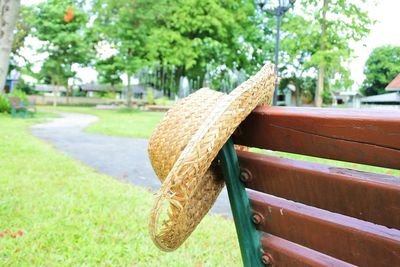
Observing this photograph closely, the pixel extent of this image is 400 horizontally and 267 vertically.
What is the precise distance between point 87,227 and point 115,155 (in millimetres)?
4546

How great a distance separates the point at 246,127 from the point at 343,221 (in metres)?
0.36

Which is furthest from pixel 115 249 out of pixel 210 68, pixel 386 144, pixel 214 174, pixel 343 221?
pixel 210 68

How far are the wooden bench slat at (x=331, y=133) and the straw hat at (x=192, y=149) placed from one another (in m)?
0.07

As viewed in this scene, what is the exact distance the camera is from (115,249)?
10.0ft

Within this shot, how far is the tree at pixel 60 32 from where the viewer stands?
2930cm

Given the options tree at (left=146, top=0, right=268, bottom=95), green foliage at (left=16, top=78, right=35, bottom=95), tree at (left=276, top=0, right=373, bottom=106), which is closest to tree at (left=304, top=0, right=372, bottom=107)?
tree at (left=276, top=0, right=373, bottom=106)

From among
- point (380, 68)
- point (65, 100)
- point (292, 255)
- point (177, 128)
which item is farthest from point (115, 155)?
point (65, 100)

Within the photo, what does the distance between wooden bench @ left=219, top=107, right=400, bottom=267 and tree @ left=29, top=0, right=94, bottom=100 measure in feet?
93.4

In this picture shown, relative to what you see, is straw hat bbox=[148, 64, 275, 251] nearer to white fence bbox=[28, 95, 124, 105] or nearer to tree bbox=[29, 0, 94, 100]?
tree bbox=[29, 0, 94, 100]

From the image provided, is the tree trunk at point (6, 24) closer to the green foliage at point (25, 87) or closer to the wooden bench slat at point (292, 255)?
the wooden bench slat at point (292, 255)

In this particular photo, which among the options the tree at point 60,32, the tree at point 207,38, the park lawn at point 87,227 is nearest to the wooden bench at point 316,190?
the park lawn at point 87,227

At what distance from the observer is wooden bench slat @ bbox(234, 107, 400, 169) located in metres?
0.87

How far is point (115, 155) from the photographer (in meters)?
7.99

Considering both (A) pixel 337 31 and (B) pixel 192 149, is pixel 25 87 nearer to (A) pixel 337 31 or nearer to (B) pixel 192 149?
(A) pixel 337 31
